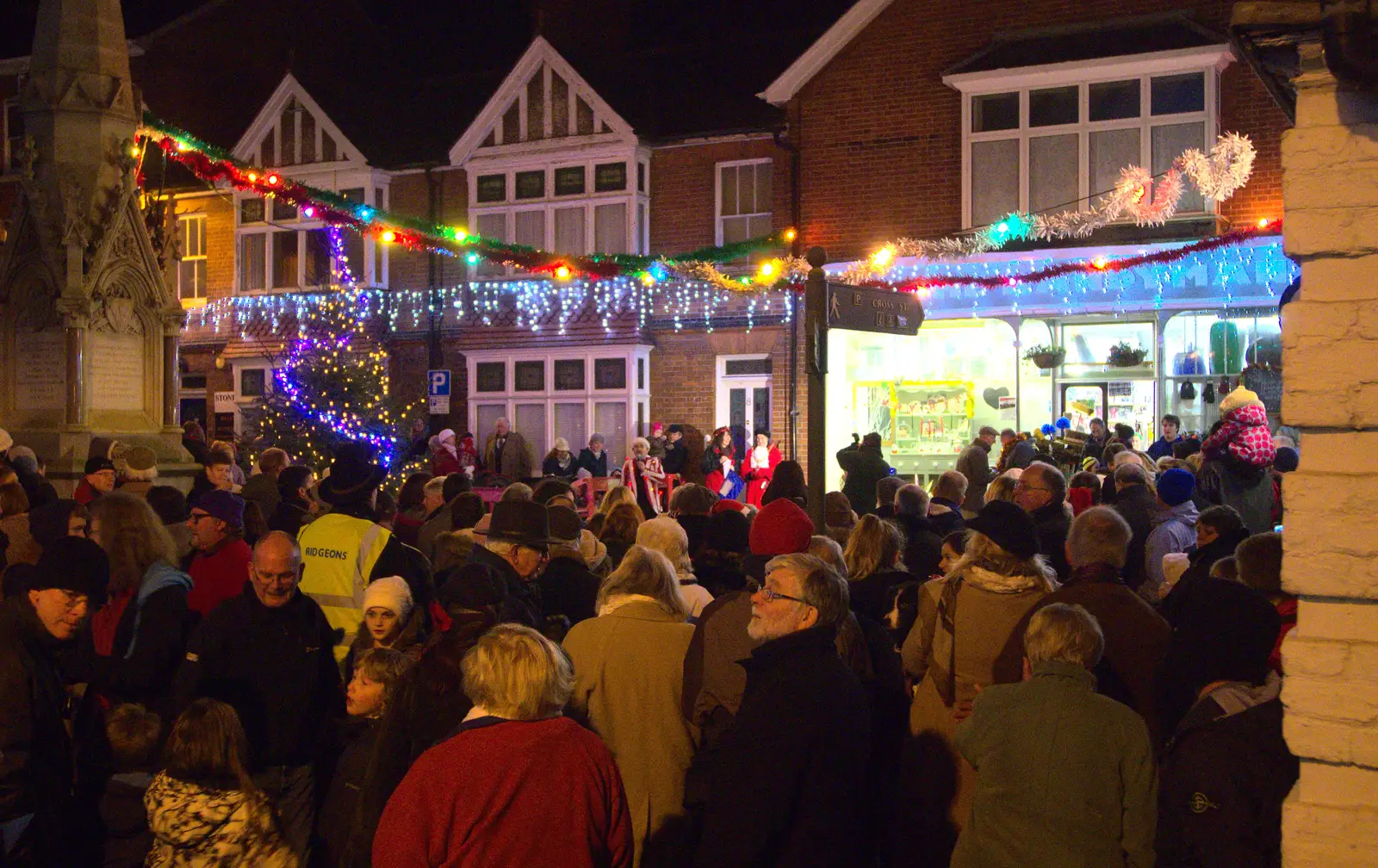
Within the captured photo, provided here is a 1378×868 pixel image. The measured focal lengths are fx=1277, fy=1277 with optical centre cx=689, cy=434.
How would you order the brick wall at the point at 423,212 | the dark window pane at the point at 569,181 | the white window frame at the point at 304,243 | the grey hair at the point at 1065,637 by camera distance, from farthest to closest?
the white window frame at the point at 304,243
the brick wall at the point at 423,212
the dark window pane at the point at 569,181
the grey hair at the point at 1065,637

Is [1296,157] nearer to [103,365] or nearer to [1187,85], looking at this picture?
[103,365]

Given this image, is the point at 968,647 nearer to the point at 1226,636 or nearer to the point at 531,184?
the point at 1226,636

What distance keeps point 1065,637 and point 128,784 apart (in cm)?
380

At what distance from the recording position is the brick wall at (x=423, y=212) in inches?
1008

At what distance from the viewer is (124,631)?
19.4 ft

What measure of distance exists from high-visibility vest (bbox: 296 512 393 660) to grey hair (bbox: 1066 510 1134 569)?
11.0ft

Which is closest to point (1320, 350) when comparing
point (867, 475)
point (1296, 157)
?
point (1296, 157)

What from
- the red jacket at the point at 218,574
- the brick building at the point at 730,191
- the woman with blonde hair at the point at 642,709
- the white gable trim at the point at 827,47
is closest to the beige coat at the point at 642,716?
the woman with blonde hair at the point at 642,709

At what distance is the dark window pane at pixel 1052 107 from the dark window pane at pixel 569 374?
9.63 m

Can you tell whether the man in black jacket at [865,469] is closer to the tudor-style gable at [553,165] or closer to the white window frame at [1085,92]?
the white window frame at [1085,92]

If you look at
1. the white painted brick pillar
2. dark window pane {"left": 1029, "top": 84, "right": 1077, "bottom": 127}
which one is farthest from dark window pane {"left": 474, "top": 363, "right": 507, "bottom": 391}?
the white painted brick pillar

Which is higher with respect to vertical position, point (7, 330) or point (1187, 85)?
point (1187, 85)

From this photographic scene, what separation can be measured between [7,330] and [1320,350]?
40.0 feet

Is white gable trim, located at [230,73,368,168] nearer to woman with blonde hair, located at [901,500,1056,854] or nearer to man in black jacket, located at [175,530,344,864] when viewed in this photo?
man in black jacket, located at [175,530,344,864]
